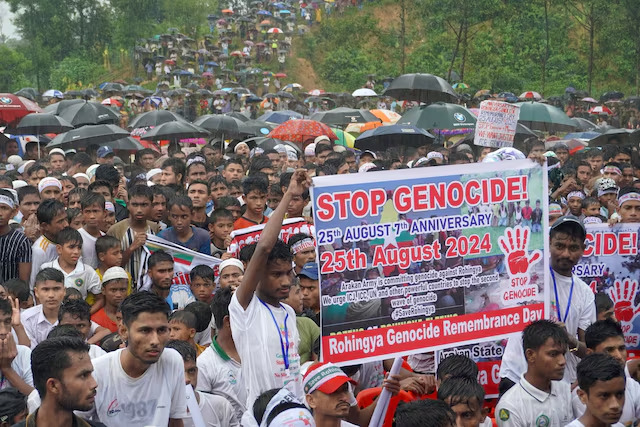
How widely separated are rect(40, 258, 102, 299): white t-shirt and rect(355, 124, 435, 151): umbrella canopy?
8.56 m

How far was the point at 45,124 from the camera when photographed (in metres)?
16.3

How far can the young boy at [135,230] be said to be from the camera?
28.0ft

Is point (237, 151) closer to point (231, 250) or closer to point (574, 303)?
point (231, 250)

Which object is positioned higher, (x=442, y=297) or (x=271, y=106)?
(x=442, y=297)

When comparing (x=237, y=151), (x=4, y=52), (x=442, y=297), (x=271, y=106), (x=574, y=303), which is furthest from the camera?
(x=4, y=52)

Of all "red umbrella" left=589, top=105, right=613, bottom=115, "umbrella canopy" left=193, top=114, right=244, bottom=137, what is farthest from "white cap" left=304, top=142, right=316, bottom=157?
"red umbrella" left=589, top=105, right=613, bottom=115

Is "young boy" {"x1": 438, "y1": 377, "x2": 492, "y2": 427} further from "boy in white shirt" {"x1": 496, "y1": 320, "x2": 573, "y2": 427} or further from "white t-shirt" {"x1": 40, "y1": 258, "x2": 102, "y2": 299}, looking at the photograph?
"white t-shirt" {"x1": 40, "y1": 258, "x2": 102, "y2": 299}

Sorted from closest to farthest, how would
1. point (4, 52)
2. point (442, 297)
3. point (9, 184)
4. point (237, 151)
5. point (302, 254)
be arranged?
1. point (442, 297)
2. point (302, 254)
3. point (9, 184)
4. point (237, 151)
5. point (4, 52)

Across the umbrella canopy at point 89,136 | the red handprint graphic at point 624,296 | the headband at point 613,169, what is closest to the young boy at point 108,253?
the red handprint graphic at point 624,296

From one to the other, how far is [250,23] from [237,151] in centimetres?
3709

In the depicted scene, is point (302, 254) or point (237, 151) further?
point (237, 151)

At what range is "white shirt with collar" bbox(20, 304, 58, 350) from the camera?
23.3 feet

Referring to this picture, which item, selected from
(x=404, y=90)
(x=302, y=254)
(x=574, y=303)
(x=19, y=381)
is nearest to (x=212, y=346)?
(x=19, y=381)

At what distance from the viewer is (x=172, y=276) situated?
319 inches
